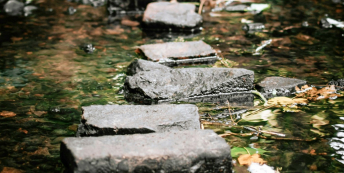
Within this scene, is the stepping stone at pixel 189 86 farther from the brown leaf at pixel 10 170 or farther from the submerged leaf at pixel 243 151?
the brown leaf at pixel 10 170

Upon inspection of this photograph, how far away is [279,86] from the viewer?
2768mm

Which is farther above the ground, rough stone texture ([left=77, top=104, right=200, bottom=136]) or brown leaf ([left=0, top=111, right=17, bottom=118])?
rough stone texture ([left=77, top=104, right=200, bottom=136])

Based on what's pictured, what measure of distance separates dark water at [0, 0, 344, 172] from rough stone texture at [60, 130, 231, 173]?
0.30m

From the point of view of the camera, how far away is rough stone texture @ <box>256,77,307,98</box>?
275 cm

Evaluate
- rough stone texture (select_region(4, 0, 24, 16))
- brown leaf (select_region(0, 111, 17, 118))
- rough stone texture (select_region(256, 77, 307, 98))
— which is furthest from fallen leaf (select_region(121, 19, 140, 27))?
brown leaf (select_region(0, 111, 17, 118))

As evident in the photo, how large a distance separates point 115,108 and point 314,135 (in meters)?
1.23

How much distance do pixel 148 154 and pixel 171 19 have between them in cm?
297

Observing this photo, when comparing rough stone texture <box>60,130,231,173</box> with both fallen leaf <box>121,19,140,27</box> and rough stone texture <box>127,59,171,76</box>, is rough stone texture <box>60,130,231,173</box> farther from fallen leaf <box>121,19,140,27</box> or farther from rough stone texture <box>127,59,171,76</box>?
fallen leaf <box>121,19,140,27</box>

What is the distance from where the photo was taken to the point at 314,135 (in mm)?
2203

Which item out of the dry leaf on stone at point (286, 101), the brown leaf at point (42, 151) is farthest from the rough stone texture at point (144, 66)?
the brown leaf at point (42, 151)

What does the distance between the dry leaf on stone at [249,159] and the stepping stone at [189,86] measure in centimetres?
69

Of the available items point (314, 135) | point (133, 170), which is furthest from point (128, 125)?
point (314, 135)

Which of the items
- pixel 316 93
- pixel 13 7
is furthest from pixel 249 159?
pixel 13 7

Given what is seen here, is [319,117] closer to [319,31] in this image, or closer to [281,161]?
[281,161]
